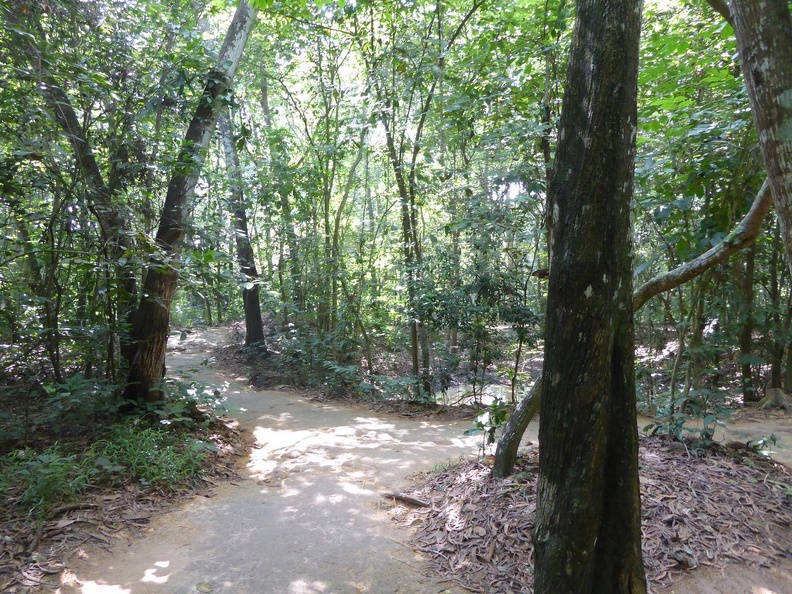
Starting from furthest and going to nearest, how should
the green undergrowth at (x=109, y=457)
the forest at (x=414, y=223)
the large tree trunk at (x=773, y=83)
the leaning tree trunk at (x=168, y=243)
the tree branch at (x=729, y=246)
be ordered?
the leaning tree trunk at (x=168, y=243) → the green undergrowth at (x=109, y=457) → the tree branch at (x=729, y=246) → the forest at (x=414, y=223) → the large tree trunk at (x=773, y=83)

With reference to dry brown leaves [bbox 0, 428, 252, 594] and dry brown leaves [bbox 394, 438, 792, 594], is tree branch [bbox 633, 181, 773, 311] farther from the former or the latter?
dry brown leaves [bbox 0, 428, 252, 594]

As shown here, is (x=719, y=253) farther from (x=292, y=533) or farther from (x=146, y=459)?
(x=146, y=459)

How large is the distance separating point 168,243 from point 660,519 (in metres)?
6.42

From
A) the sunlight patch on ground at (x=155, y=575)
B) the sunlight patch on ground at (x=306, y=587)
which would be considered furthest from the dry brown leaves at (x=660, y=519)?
the sunlight patch on ground at (x=155, y=575)

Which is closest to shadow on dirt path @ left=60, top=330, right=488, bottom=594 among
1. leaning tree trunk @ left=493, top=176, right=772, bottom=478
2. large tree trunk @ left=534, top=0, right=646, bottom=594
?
large tree trunk @ left=534, top=0, right=646, bottom=594

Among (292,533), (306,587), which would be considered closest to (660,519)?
(306,587)

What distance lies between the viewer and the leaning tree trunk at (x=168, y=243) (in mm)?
6707

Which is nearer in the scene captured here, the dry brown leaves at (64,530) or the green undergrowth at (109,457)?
the dry brown leaves at (64,530)

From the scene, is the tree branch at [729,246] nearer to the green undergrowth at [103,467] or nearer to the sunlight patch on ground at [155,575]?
the sunlight patch on ground at [155,575]

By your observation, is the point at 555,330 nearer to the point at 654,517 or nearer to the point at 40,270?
the point at 654,517

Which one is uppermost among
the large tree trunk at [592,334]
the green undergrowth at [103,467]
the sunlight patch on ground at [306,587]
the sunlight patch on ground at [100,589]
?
the large tree trunk at [592,334]

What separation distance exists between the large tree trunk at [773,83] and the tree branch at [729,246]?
31.0 inches

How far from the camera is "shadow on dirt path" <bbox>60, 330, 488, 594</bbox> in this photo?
3512 mm

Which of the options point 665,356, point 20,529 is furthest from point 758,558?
point 665,356
